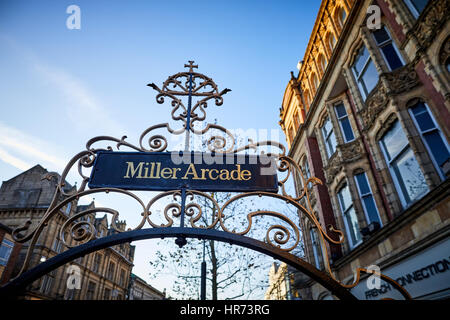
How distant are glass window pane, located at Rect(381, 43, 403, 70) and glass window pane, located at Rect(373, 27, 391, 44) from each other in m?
0.38

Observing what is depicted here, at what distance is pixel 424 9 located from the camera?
Answer: 6809 mm

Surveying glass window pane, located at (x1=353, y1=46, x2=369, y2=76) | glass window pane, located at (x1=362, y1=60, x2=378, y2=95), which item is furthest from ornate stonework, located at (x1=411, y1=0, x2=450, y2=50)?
glass window pane, located at (x1=353, y1=46, x2=369, y2=76)

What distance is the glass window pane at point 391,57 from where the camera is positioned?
8.24m

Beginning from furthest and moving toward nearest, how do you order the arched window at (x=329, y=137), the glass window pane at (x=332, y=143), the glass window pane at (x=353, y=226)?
the arched window at (x=329, y=137) < the glass window pane at (x=332, y=143) < the glass window pane at (x=353, y=226)

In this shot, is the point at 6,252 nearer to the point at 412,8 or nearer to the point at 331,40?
the point at 331,40

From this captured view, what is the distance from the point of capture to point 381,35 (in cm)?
912

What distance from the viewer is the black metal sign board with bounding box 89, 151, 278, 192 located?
2.69m

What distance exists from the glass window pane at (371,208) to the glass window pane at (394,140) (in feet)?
6.21

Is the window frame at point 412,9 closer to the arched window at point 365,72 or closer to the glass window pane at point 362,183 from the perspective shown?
the arched window at point 365,72

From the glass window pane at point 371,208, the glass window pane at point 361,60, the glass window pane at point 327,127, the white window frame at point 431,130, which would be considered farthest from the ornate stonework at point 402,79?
the glass window pane at point 327,127

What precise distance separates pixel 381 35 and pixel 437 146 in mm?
4811

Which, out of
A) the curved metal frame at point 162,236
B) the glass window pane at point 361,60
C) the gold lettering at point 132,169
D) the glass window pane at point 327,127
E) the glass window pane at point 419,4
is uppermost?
the glass window pane at point 361,60

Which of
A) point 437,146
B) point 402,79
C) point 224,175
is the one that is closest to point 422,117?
point 437,146
